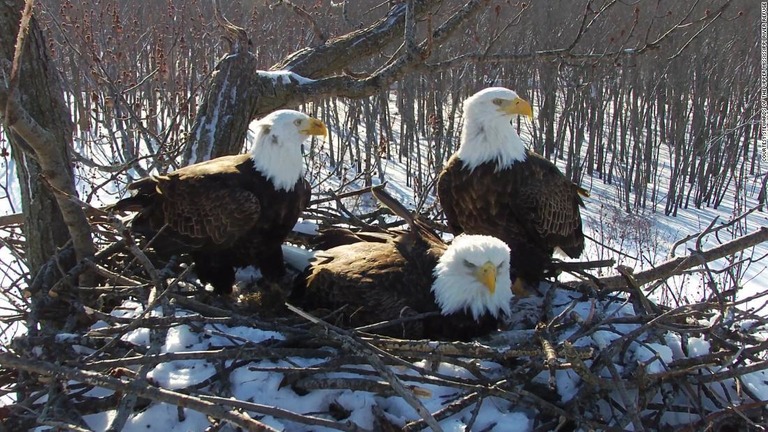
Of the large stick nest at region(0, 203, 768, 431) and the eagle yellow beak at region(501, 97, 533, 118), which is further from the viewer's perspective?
the eagle yellow beak at region(501, 97, 533, 118)

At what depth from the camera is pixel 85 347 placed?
3076 millimetres

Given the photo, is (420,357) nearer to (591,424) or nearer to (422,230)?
(591,424)

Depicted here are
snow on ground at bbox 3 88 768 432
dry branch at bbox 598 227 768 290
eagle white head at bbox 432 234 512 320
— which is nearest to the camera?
snow on ground at bbox 3 88 768 432

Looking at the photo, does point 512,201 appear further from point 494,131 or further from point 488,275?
point 488,275

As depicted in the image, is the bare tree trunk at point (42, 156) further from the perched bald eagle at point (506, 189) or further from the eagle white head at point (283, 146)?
the perched bald eagle at point (506, 189)

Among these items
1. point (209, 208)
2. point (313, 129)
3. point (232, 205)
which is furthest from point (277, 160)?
point (209, 208)

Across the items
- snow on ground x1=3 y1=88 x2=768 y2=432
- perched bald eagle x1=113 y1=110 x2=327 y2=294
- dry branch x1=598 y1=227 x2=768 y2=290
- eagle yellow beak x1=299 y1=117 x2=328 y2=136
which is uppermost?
Answer: eagle yellow beak x1=299 y1=117 x2=328 y2=136

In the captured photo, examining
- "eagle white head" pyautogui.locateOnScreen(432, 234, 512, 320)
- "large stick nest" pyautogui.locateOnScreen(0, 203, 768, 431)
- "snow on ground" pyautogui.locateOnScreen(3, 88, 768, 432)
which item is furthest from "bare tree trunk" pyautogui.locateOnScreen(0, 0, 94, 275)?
"eagle white head" pyautogui.locateOnScreen(432, 234, 512, 320)

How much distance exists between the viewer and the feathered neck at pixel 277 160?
4035 millimetres

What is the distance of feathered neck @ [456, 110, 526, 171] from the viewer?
438 cm

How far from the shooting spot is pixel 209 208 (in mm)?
3871

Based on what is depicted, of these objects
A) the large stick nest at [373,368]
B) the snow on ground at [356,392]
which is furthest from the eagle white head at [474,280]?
the snow on ground at [356,392]

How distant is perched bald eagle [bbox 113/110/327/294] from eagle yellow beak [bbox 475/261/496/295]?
1.24 metres

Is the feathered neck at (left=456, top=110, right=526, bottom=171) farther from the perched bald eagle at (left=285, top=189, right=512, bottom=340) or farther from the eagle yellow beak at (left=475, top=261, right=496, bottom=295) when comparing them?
the eagle yellow beak at (left=475, top=261, right=496, bottom=295)
